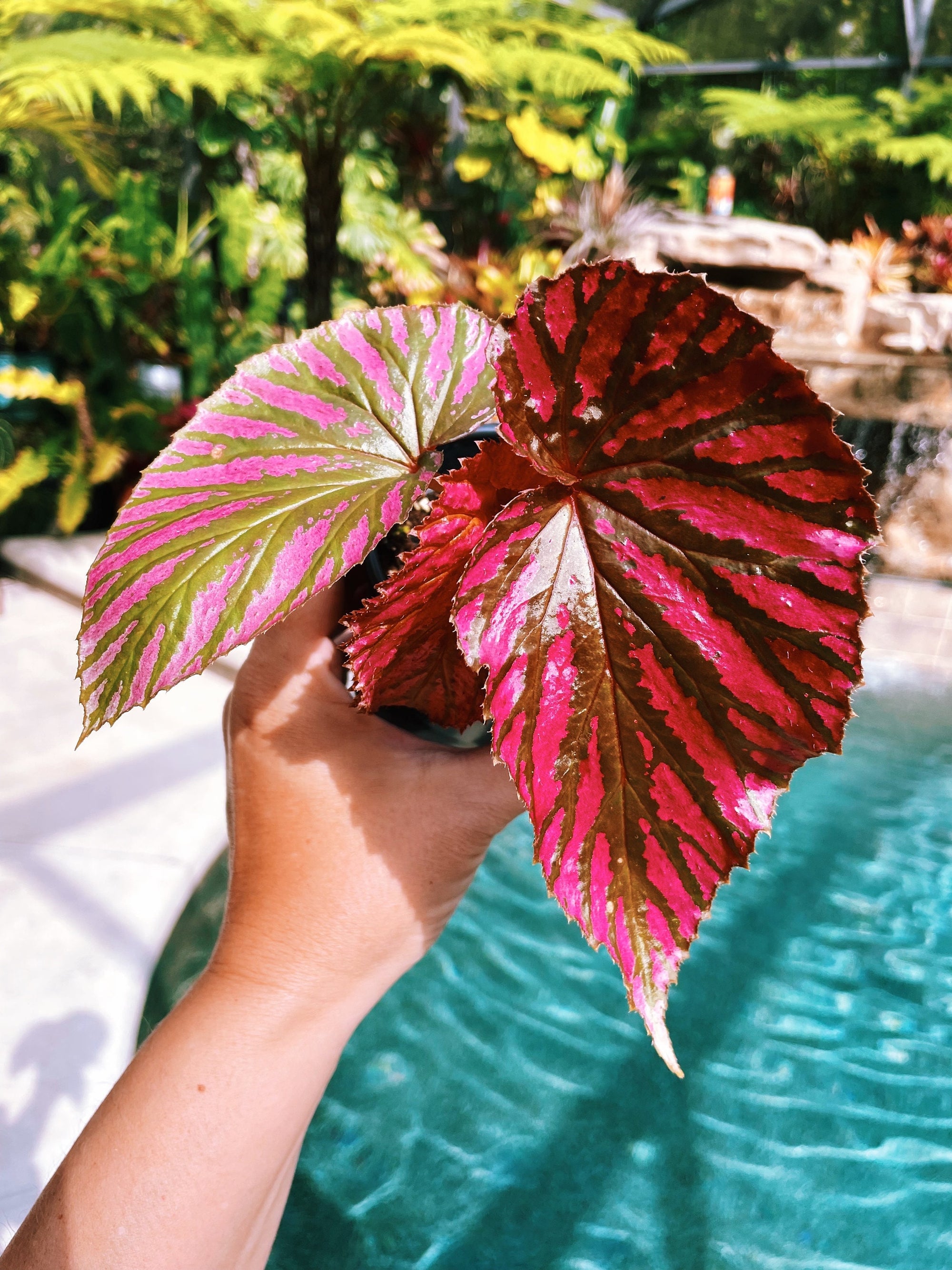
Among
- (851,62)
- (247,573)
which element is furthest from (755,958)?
(851,62)

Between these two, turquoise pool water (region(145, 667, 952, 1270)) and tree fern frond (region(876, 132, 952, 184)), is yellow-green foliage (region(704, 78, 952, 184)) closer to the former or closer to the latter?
tree fern frond (region(876, 132, 952, 184))

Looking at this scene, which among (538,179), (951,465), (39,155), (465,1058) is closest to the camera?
(465,1058)

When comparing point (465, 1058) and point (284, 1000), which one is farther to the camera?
point (465, 1058)

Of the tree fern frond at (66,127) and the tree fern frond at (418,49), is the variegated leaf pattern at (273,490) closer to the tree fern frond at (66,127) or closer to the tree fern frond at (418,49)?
the tree fern frond at (418,49)

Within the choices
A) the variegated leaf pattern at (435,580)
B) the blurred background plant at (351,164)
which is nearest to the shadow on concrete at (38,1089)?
the variegated leaf pattern at (435,580)

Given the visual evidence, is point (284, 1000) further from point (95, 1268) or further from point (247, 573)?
point (247, 573)

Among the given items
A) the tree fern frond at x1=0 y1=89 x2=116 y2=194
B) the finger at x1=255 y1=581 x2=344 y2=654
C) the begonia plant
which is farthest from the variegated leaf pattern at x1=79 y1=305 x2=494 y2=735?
the tree fern frond at x1=0 y1=89 x2=116 y2=194
